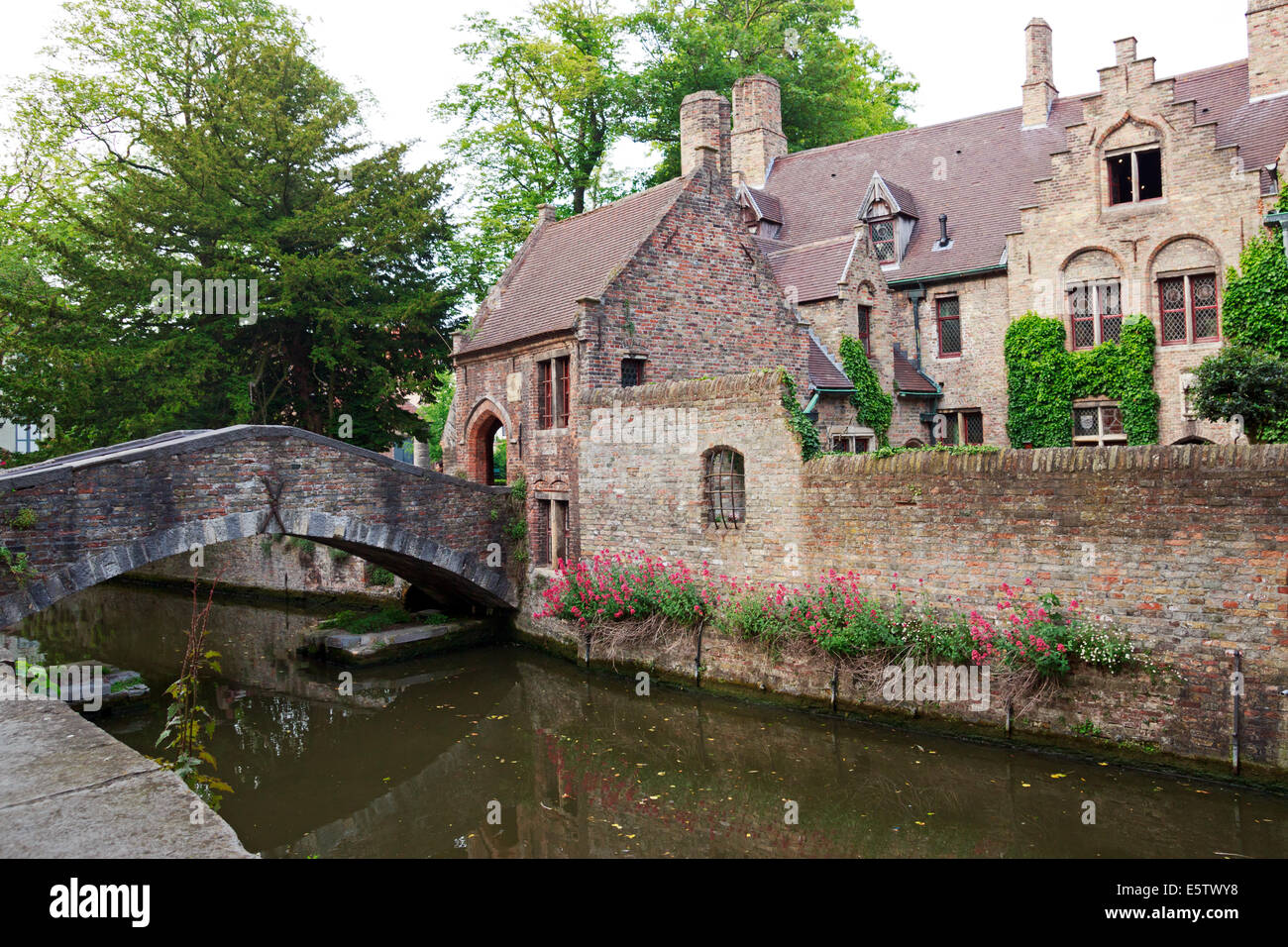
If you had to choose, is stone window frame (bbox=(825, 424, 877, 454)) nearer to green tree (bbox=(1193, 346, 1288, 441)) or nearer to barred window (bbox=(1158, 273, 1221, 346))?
green tree (bbox=(1193, 346, 1288, 441))

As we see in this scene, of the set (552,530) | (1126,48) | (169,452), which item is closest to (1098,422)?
(1126,48)

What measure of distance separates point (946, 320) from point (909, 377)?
186cm

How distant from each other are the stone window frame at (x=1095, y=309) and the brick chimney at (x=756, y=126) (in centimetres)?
1121

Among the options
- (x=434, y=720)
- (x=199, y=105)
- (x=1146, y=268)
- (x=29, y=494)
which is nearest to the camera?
(x=29, y=494)

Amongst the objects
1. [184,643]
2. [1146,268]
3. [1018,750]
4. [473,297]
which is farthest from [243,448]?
Answer: [1146,268]

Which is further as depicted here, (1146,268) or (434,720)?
(1146,268)

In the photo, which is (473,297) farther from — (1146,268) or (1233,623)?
(1233,623)

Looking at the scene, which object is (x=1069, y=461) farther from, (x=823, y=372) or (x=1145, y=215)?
(x=1145, y=215)

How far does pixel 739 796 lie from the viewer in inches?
390

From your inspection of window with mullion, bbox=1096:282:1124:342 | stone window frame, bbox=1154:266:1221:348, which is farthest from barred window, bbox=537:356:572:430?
stone window frame, bbox=1154:266:1221:348

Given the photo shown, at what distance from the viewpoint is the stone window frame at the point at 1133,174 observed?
1909 cm

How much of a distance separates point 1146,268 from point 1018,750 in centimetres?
1341

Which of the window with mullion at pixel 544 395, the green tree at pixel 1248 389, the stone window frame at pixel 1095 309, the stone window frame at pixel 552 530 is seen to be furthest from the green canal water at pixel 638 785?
the stone window frame at pixel 1095 309

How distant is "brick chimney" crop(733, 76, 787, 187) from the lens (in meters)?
28.4
